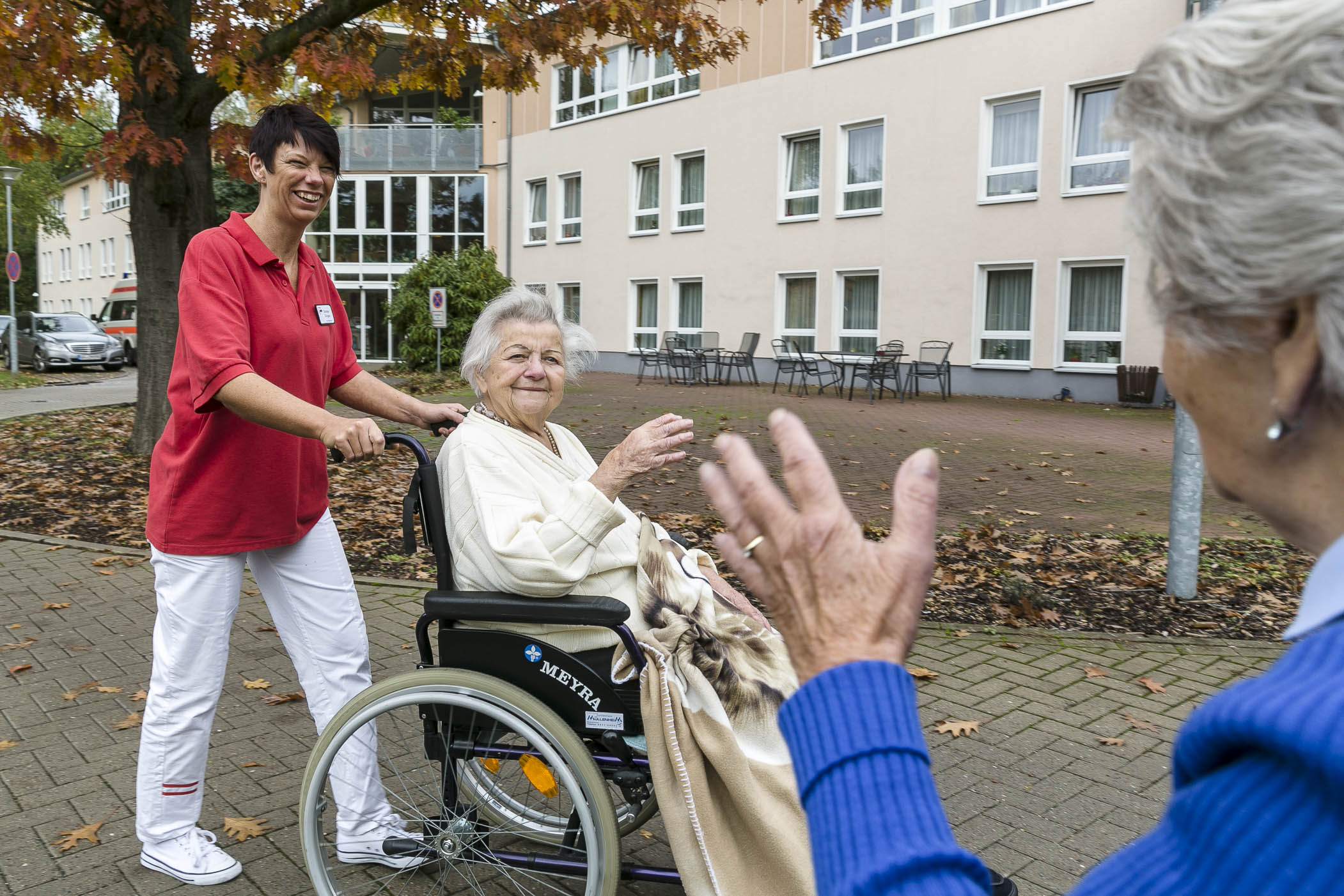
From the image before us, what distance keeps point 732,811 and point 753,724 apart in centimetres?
21

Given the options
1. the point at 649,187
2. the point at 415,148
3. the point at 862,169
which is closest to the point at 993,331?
the point at 862,169

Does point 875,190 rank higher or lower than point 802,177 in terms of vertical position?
lower

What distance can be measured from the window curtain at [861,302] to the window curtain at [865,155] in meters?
2.19

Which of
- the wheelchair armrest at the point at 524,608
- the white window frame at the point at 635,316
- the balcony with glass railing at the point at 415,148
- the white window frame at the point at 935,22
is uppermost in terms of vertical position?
the white window frame at the point at 935,22

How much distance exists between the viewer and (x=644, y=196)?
28.8 m

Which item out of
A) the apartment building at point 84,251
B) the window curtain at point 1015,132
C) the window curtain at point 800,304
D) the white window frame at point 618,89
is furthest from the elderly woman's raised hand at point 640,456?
the apartment building at point 84,251

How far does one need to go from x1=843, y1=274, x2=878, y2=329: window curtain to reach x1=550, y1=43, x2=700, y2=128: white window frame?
7.11m

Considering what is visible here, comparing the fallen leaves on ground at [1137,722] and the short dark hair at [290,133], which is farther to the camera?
the fallen leaves on ground at [1137,722]

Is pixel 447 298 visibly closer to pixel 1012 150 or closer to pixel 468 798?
pixel 1012 150

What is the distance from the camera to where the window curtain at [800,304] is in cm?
2462

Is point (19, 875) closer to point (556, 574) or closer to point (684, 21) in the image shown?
point (556, 574)

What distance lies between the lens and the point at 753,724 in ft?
8.25

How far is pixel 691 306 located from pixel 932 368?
26.7 feet

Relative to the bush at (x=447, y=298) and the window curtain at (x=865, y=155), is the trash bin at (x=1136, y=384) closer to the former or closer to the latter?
the window curtain at (x=865, y=155)
